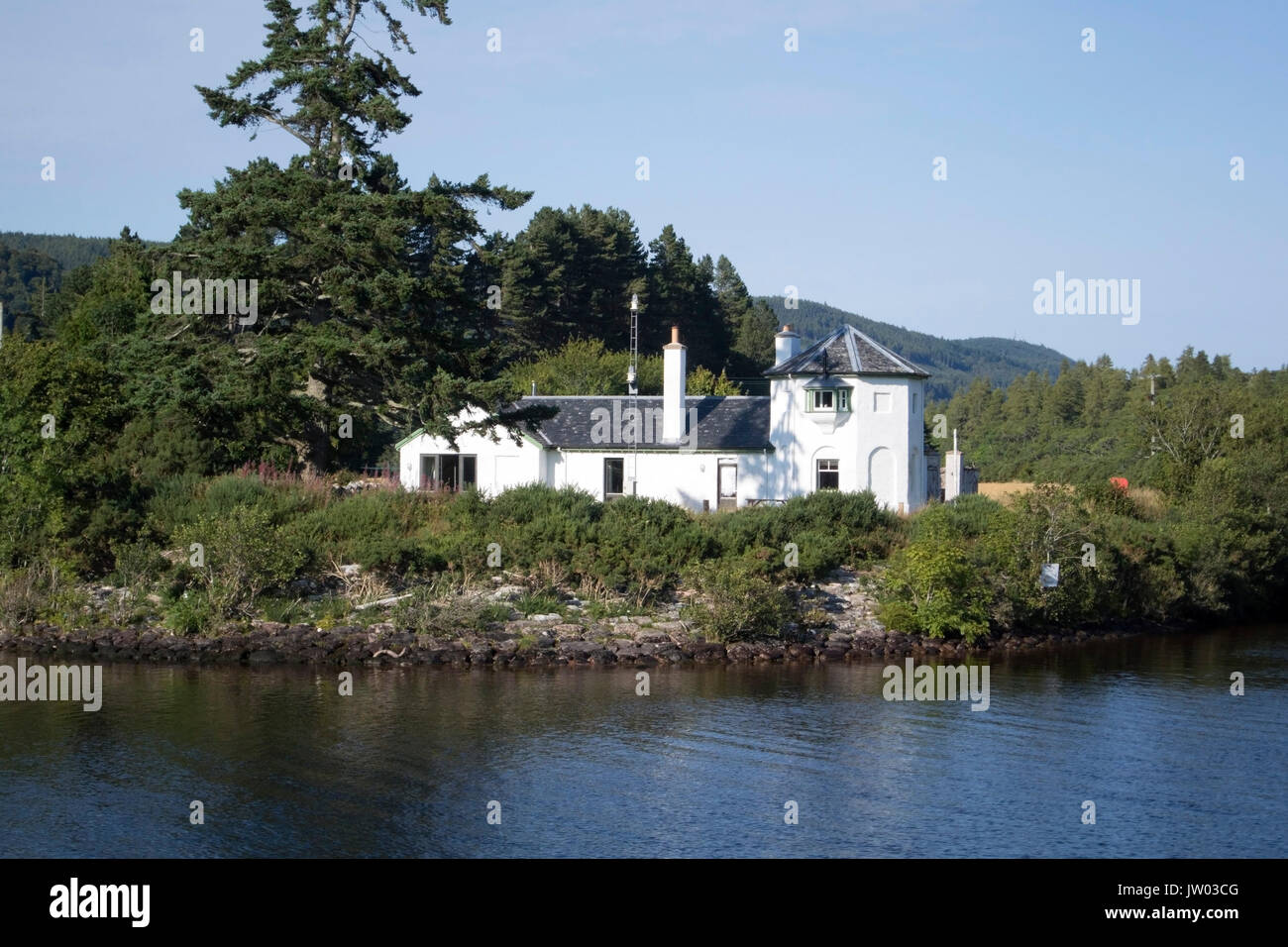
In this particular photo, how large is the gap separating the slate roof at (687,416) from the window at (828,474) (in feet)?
5.99

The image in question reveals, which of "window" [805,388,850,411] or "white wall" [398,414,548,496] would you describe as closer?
"window" [805,388,850,411]

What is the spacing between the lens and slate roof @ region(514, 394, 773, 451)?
133 feet

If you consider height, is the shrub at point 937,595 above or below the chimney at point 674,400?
below

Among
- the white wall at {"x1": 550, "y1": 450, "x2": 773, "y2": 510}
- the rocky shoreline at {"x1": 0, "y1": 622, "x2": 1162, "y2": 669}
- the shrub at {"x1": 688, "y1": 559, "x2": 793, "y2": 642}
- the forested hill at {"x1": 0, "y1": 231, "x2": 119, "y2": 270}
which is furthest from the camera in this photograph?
the forested hill at {"x1": 0, "y1": 231, "x2": 119, "y2": 270}

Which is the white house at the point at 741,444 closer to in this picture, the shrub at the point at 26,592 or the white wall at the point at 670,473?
the white wall at the point at 670,473

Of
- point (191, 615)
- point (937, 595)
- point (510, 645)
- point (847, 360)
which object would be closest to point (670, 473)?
point (847, 360)

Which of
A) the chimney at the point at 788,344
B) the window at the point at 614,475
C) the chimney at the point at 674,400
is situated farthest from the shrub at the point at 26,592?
the chimney at the point at 788,344

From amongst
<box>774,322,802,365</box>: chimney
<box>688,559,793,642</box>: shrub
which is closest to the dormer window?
<box>774,322,802,365</box>: chimney

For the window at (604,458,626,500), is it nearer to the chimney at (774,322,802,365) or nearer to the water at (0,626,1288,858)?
the chimney at (774,322,802,365)

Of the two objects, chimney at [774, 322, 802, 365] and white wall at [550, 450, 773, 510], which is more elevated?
chimney at [774, 322, 802, 365]

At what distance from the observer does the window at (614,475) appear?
40906 mm

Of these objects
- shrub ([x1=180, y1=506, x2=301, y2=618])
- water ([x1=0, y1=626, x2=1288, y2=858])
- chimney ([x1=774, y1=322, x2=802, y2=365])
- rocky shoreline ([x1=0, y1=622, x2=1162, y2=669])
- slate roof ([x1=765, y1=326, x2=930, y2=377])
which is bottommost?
water ([x1=0, y1=626, x2=1288, y2=858])

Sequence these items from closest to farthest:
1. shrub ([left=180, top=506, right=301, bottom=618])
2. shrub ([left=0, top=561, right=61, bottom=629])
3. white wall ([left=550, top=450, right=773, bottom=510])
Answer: shrub ([left=0, top=561, right=61, bottom=629]) < shrub ([left=180, top=506, right=301, bottom=618]) < white wall ([left=550, top=450, right=773, bottom=510])

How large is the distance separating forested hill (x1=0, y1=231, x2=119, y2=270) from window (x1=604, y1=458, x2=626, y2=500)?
12572cm
